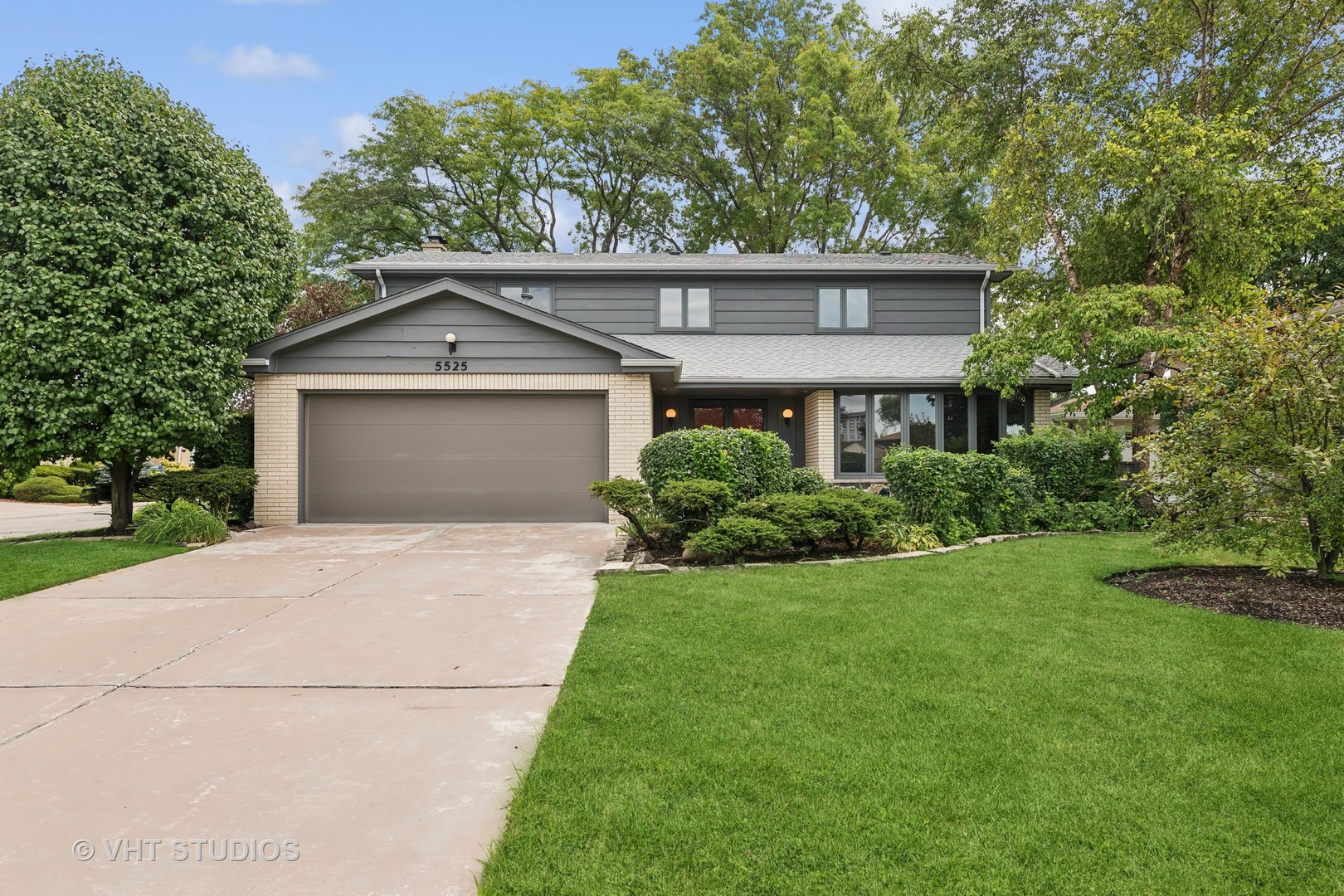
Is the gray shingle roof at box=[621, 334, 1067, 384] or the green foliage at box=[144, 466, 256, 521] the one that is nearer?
the green foliage at box=[144, 466, 256, 521]

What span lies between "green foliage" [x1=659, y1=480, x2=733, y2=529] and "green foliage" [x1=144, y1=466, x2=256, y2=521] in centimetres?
678

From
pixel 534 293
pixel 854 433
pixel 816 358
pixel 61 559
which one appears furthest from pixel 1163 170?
pixel 61 559

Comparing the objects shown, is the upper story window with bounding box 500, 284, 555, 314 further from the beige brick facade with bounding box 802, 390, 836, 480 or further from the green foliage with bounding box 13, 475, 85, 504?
the green foliage with bounding box 13, 475, 85, 504

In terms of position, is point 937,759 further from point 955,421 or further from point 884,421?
point 955,421

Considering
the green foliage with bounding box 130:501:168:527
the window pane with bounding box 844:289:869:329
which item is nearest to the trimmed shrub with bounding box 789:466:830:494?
the window pane with bounding box 844:289:869:329

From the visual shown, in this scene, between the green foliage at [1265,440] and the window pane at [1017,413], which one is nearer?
the green foliage at [1265,440]

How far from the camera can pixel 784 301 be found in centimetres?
1454

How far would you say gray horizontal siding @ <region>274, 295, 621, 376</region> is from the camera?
11.1 meters

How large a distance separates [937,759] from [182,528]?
31.3ft

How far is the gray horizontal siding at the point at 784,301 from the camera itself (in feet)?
47.1

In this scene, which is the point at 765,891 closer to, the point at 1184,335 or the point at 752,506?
the point at 752,506

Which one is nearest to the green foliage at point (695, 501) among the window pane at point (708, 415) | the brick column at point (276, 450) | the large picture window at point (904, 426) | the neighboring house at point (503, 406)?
the neighboring house at point (503, 406)

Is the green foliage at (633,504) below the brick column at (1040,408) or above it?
below

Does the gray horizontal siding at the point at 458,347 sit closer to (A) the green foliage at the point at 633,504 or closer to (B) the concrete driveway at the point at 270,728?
(A) the green foliage at the point at 633,504
